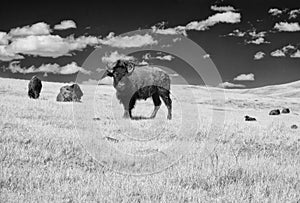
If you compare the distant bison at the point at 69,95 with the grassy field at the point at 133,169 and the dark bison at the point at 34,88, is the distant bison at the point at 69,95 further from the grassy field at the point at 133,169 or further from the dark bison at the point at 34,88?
the grassy field at the point at 133,169

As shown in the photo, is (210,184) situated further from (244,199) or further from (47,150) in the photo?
(47,150)

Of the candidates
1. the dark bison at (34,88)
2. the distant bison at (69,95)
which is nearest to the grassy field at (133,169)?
the distant bison at (69,95)

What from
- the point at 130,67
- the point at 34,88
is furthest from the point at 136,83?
the point at 34,88

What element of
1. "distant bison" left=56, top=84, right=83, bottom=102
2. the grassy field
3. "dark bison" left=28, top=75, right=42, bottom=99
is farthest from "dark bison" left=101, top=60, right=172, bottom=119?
"dark bison" left=28, top=75, right=42, bottom=99

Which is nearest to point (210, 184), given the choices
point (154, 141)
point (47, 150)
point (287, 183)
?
point (287, 183)

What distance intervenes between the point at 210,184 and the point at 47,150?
3.92m

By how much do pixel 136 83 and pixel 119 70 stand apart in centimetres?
132

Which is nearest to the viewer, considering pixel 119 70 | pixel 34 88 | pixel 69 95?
pixel 119 70

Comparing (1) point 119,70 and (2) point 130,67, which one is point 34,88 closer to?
(2) point 130,67

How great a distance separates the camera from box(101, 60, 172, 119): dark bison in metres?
19.0

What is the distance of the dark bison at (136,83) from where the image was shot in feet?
62.4

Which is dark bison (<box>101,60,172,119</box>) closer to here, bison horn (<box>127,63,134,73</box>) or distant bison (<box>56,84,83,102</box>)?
bison horn (<box>127,63,134,73</box>)

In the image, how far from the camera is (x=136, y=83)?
19891 millimetres

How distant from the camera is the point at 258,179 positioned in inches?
306
